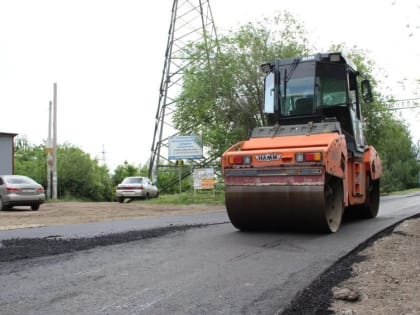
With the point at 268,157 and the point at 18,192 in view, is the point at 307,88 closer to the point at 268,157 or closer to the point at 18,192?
the point at 268,157

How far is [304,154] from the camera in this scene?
9.16 meters

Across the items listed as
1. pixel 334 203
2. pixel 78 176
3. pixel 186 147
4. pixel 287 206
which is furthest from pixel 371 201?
pixel 78 176

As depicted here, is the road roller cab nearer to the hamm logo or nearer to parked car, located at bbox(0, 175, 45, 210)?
the hamm logo

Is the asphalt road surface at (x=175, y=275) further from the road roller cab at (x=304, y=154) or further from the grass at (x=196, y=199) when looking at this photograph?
the grass at (x=196, y=199)

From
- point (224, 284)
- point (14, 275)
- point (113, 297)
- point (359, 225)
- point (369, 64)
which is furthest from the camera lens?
point (369, 64)

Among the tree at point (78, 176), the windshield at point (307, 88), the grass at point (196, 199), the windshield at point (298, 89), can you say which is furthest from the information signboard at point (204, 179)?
the windshield at point (298, 89)

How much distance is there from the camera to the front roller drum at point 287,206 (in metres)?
9.23

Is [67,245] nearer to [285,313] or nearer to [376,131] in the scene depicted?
[285,313]

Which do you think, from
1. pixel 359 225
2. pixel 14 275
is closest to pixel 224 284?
pixel 14 275

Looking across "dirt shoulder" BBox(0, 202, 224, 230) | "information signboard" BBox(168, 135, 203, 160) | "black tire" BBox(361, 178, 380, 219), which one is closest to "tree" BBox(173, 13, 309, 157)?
"information signboard" BBox(168, 135, 203, 160)

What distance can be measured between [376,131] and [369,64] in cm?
416

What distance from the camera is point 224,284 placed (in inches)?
234

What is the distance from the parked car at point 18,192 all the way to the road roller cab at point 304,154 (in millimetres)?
13538

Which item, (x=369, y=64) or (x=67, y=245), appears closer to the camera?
(x=67, y=245)
